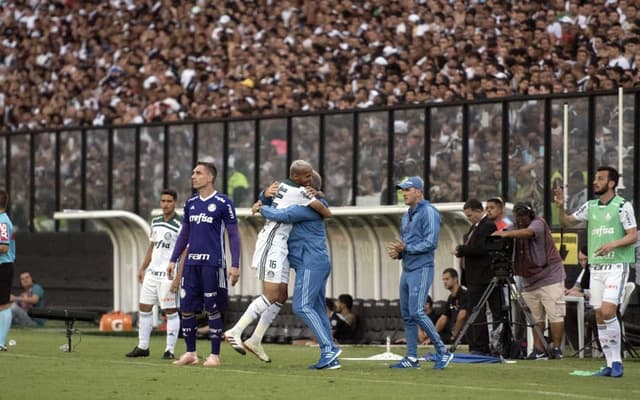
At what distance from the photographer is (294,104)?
27.6 meters

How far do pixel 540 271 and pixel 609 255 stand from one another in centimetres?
472

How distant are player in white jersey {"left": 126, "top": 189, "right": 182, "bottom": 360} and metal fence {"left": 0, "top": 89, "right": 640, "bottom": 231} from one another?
6.03 m

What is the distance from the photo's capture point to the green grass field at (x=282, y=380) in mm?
12203

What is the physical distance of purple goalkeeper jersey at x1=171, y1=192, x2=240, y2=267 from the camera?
624 inches

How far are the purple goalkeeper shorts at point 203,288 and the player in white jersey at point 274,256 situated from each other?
0.45 meters

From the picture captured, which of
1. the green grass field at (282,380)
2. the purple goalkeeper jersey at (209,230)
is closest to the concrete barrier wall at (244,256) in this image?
the green grass field at (282,380)

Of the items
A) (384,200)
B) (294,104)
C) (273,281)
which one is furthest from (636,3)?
(273,281)

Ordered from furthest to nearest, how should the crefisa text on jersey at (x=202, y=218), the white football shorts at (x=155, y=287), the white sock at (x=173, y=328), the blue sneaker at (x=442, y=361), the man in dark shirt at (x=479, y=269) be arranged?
the man in dark shirt at (x=479, y=269), the white football shorts at (x=155, y=287), the white sock at (x=173, y=328), the crefisa text on jersey at (x=202, y=218), the blue sneaker at (x=442, y=361)

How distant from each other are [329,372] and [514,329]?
19.7ft

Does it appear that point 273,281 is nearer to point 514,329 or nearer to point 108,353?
point 108,353

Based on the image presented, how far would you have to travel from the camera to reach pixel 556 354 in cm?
1892

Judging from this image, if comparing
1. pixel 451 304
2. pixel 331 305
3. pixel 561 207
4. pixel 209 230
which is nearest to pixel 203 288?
pixel 209 230

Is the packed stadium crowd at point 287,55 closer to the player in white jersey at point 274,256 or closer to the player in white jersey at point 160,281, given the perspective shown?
the player in white jersey at point 160,281

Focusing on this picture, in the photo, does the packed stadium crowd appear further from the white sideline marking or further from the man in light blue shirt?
the white sideline marking
